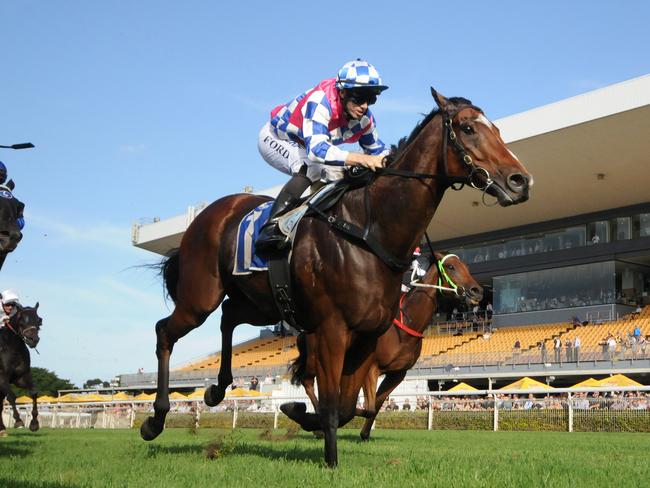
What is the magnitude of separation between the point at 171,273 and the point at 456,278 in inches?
187

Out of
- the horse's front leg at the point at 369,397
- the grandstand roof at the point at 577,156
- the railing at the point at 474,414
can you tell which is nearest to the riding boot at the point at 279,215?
the horse's front leg at the point at 369,397

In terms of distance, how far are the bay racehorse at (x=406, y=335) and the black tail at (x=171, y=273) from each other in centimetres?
173

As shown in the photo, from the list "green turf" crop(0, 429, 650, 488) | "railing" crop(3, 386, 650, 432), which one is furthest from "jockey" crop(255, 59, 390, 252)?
"railing" crop(3, 386, 650, 432)

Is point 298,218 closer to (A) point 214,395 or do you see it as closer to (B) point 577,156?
(A) point 214,395

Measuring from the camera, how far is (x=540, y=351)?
28.3 metres

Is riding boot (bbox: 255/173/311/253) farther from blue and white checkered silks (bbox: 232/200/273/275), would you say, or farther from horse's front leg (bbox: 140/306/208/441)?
horse's front leg (bbox: 140/306/208/441)

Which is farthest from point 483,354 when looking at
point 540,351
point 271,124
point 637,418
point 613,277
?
point 271,124

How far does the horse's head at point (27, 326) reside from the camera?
40.4 ft

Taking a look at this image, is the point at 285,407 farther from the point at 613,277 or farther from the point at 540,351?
the point at 613,277

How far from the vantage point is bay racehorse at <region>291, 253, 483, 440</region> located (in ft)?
28.7

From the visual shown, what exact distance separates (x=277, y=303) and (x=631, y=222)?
3252cm

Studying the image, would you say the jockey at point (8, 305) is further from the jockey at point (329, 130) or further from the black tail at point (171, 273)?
the jockey at point (329, 130)

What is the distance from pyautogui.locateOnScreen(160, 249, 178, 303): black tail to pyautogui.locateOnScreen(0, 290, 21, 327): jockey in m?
6.26

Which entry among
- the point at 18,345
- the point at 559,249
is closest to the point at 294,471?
the point at 18,345
